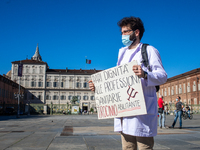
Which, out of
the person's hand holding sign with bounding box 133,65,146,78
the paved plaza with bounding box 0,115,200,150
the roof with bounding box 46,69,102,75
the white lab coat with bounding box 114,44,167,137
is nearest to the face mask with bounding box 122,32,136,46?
the white lab coat with bounding box 114,44,167,137

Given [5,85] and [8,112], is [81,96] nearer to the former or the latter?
[5,85]

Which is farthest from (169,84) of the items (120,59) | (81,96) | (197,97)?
(120,59)

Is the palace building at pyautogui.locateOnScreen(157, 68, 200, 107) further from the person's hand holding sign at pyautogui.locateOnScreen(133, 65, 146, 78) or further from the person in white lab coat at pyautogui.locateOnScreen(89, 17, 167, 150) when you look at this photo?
the person's hand holding sign at pyautogui.locateOnScreen(133, 65, 146, 78)

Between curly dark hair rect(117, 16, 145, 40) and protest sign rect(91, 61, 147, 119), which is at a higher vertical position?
curly dark hair rect(117, 16, 145, 40)

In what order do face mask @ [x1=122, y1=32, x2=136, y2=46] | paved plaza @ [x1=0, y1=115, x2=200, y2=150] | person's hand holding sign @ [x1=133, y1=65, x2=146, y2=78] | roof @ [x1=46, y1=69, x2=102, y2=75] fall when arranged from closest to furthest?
person's hand holding sign @ [x1=133, y1=65, x2=146, y2=78] < face mask @ [x1=122, y1=32, x2=136, y2=46] < paved plaza @ [x1=0, y1=115, x2=200, y2=150] < roof @ [x1=46, y1=69, x2=102, y2=75]

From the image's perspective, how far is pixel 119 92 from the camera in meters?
2.59

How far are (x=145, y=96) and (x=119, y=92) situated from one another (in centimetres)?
37

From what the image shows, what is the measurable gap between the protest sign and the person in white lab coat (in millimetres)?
62

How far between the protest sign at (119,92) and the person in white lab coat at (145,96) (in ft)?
0.20

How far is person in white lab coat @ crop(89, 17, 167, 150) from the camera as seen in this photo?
7.27 ft

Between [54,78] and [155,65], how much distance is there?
80090mm

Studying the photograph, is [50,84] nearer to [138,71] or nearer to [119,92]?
[119,92]

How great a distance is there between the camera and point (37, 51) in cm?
14162

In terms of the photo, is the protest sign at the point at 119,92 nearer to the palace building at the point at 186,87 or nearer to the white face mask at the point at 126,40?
the white face mask at the point at 126,40
